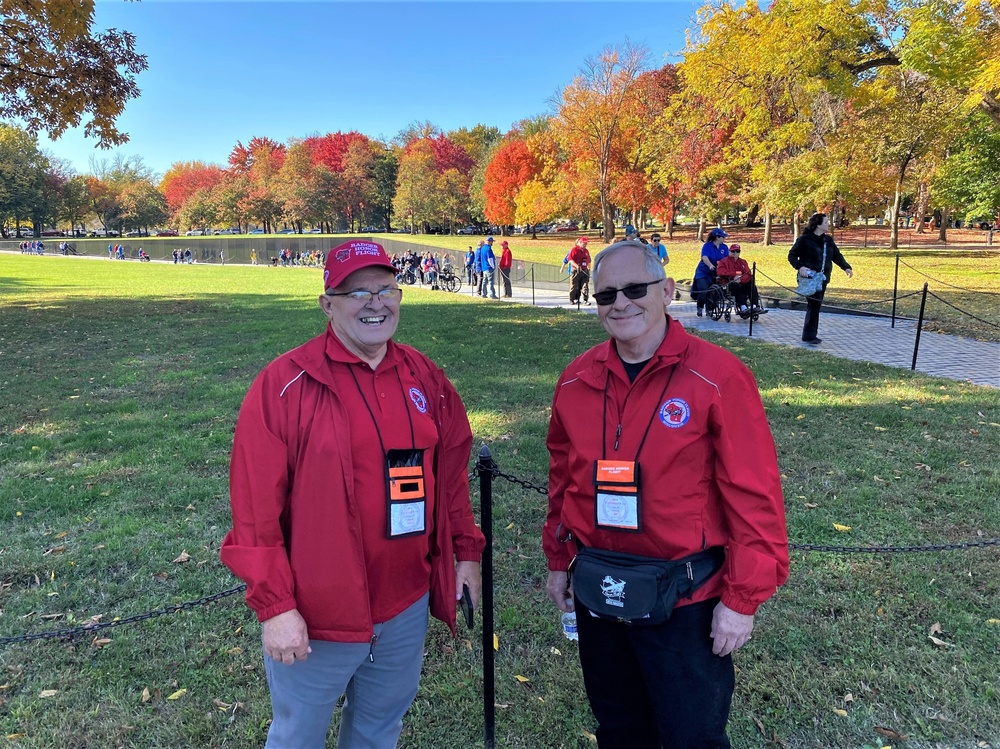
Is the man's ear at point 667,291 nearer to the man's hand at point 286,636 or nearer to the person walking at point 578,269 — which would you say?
the man's hand at point 286,636

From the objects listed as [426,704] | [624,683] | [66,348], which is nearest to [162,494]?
[426,704]

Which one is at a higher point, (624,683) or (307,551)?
(307,551)

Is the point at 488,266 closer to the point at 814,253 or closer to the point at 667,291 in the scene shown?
the point at 814,253

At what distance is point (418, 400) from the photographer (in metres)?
2.12

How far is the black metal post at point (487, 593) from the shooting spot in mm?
2643

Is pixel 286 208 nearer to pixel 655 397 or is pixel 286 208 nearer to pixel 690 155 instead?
pixel 690 155

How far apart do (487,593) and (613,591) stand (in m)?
0.96

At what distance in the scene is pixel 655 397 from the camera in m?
1.95

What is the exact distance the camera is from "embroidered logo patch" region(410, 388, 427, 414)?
210cm

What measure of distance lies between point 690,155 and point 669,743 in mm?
32836

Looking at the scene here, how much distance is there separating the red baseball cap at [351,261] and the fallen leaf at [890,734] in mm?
2942

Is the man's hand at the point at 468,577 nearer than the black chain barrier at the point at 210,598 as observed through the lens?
Yes

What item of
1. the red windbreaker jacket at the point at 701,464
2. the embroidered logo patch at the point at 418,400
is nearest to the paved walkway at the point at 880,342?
the red windbreaker jacket at the point at 701,464

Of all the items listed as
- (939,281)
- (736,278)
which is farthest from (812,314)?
(939,281)
